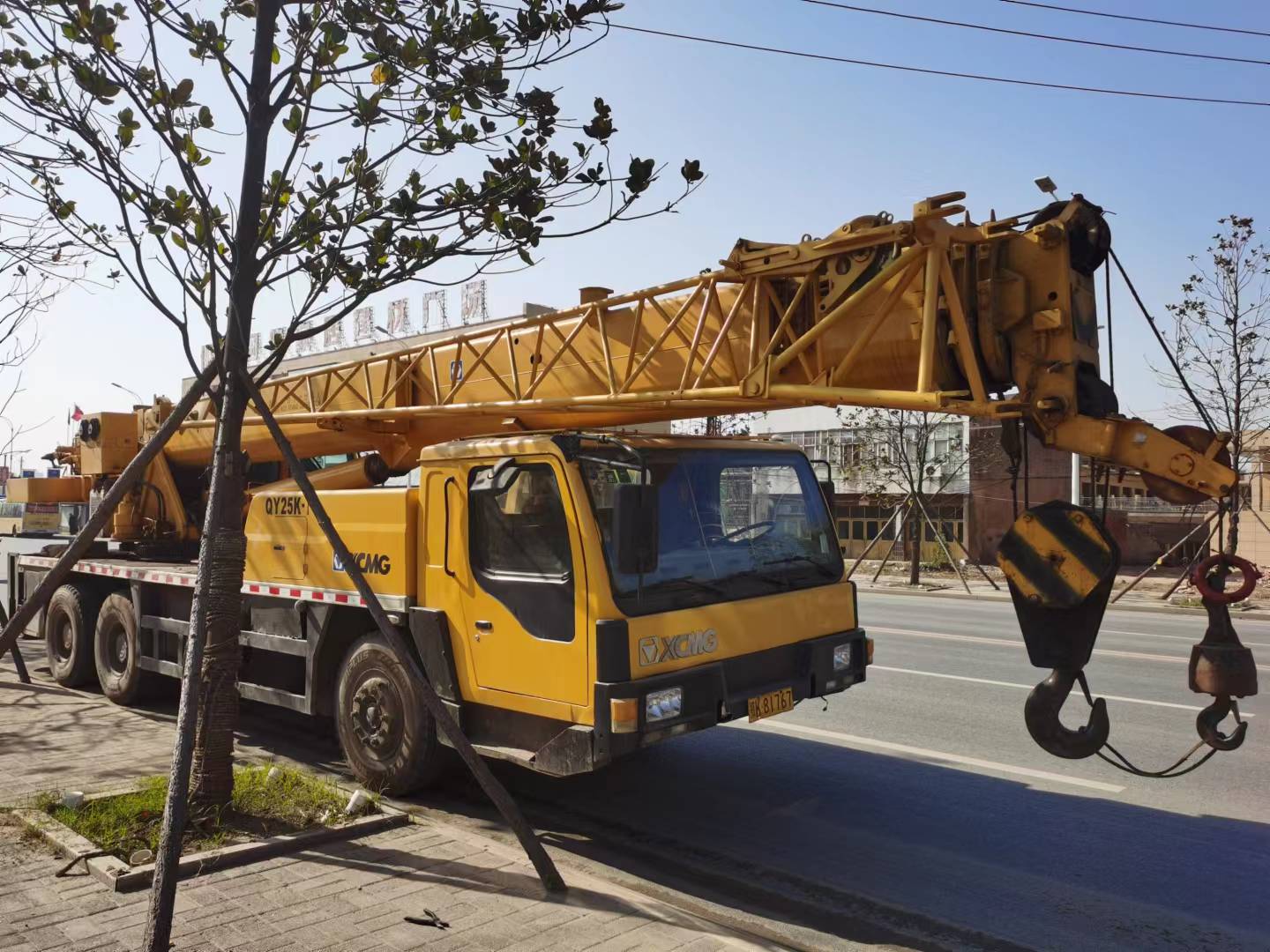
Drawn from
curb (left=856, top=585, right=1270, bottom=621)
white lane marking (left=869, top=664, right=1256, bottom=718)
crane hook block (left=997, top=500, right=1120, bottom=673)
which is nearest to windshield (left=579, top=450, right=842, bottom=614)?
crane hook block (left=997, top=500, right=1120, bottom=673)

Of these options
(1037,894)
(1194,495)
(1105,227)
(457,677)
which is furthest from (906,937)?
(1105,227)

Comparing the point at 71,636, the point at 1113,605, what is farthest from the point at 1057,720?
the point at 1113,605

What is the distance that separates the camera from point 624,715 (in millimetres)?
4645

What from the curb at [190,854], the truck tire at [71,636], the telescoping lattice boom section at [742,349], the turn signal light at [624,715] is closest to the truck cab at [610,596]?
the turn signal light at [624,715]

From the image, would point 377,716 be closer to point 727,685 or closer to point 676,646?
point 676,646

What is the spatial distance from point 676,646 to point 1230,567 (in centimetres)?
253

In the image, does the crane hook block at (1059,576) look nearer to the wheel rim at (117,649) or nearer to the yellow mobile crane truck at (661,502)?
the yellow mobile crane truck at (661,502)

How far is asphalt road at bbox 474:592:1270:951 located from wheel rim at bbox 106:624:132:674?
421 cm

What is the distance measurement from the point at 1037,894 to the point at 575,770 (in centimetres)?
225

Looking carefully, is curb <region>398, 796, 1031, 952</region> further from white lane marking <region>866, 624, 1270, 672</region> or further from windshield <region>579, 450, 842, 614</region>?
white lane marking <region>866, 624, 1270, 672</region>

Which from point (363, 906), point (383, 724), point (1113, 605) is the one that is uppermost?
point (383, 724)

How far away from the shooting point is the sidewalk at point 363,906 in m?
3.83

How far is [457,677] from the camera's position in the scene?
553 cm

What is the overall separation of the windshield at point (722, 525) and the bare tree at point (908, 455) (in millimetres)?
16687
